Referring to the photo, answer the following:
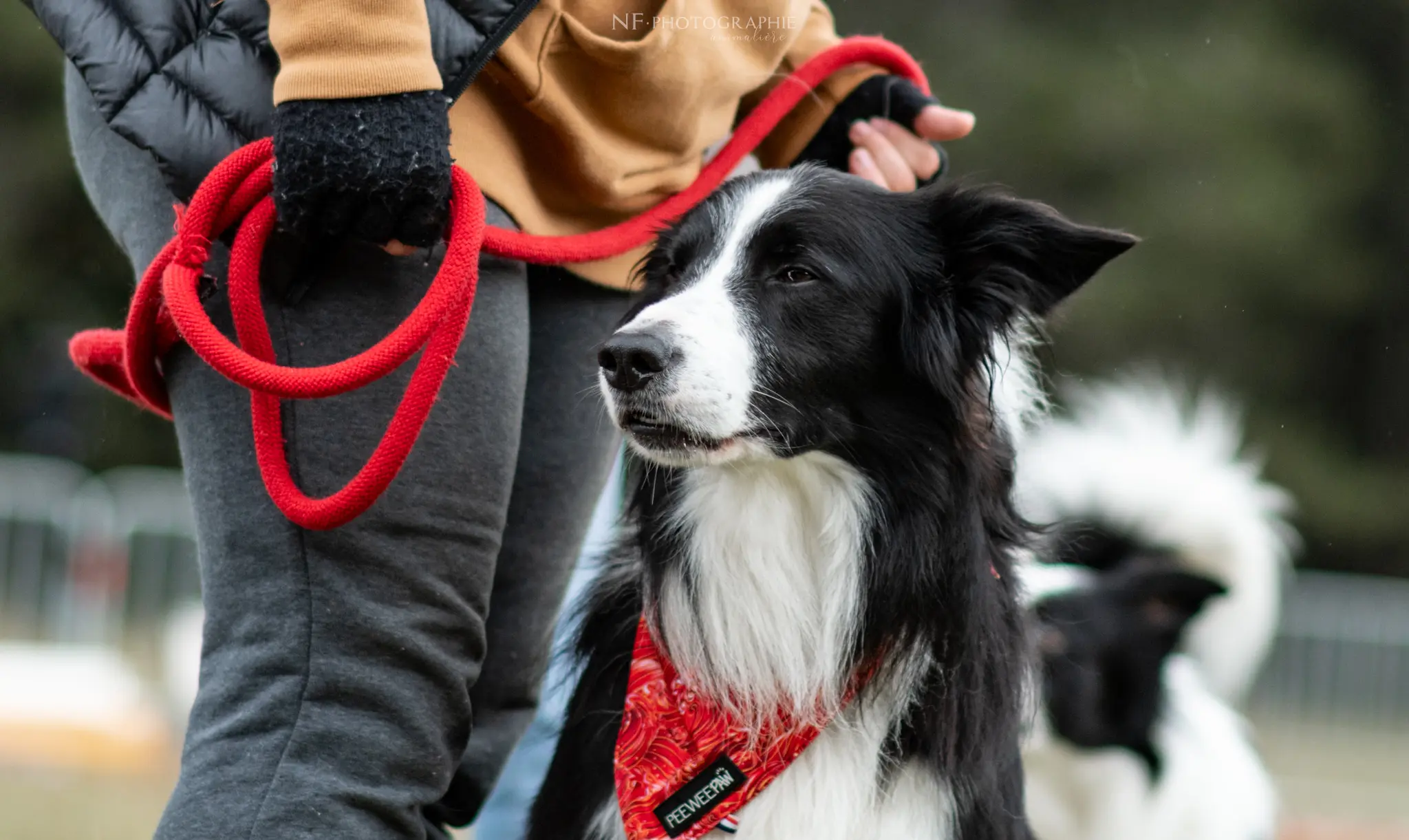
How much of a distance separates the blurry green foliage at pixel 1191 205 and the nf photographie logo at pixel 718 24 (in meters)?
12.5

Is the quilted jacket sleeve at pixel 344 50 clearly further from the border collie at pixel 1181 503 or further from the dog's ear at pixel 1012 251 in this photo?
→ the border collie at pixel 1181 503

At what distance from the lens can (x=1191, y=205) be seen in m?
15.7

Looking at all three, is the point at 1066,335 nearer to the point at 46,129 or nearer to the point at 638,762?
the point at 46,129

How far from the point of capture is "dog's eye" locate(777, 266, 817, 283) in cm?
238

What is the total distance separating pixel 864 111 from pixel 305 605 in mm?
1424

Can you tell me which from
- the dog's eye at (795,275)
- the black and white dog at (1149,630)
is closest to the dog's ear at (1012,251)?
the dog's eye at (795,275)

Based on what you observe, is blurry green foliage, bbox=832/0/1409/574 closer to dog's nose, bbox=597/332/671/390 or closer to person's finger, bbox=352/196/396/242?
dog's nose, bbox=597/332/671/390

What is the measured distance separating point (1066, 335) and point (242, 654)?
44.9 feet

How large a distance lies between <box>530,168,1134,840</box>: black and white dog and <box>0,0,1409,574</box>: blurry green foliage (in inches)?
492

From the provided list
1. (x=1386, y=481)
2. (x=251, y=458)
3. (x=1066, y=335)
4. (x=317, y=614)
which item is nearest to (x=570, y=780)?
(x=317, y=614)

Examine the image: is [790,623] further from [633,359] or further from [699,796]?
[633,359]

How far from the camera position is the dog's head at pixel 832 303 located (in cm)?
220

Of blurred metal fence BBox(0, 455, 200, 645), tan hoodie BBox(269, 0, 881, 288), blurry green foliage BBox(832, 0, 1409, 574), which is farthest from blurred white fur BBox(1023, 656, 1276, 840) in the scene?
blurry green foliage BBox(832, 0, 1409, 574)

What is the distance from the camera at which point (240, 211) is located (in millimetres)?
1895
